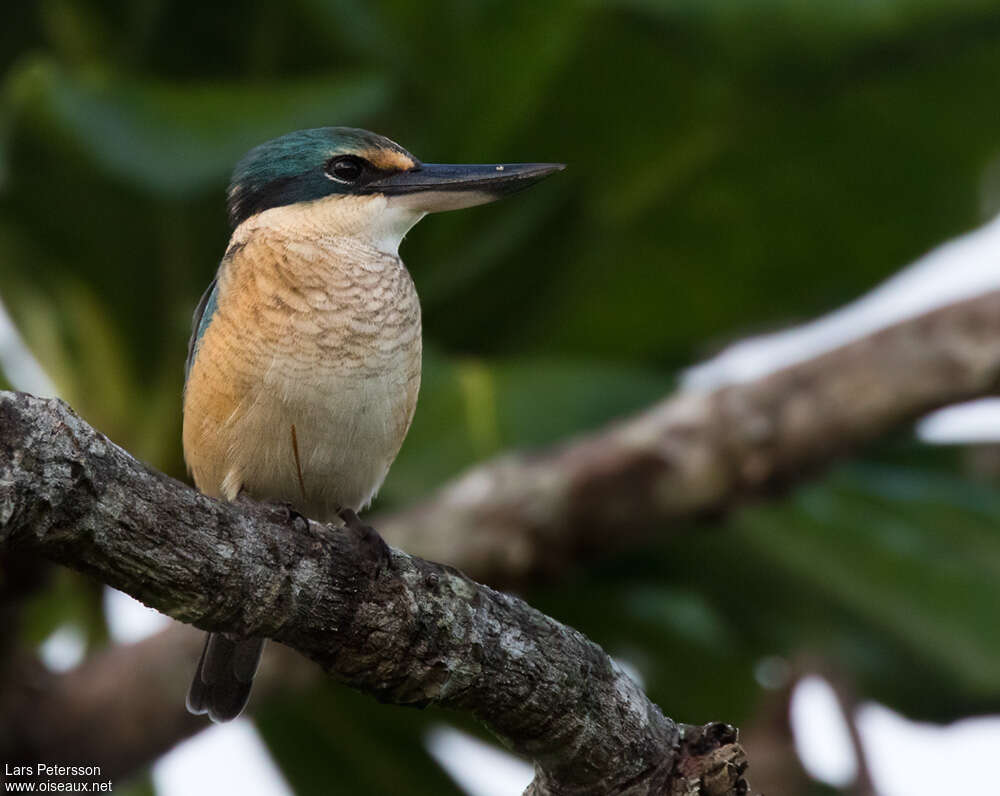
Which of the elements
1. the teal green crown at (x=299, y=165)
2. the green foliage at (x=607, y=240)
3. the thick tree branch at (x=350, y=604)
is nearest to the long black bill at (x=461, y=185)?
the teal green crown at (x=299, y=165)

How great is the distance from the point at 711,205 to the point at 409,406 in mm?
3348

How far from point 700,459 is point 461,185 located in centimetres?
180

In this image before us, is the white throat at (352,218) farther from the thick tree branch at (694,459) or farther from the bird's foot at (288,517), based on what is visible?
the thick tree branch at (694,459)

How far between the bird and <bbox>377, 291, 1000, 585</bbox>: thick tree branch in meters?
1.54

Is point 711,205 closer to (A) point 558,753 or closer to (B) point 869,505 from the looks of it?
(B) point 869,505

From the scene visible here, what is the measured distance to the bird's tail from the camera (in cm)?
415

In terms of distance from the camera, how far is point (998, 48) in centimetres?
703

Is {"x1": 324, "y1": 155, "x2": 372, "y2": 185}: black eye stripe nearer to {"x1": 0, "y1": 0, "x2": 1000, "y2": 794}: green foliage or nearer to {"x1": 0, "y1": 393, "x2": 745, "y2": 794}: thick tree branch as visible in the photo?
{"x1": 0, "y1": 0, "x2": 1000, "y2": 794}: green foliage

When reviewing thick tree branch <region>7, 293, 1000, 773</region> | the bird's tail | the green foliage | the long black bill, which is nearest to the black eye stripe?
the long black bill

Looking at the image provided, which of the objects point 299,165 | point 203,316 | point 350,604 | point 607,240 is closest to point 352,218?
point 299,165

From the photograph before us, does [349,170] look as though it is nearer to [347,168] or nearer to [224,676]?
[347,168]

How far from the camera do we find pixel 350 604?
2.91 metres

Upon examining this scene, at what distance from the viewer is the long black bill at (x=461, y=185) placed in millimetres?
4363

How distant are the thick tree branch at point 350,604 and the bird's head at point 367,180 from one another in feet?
4.84
